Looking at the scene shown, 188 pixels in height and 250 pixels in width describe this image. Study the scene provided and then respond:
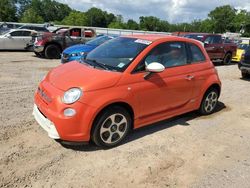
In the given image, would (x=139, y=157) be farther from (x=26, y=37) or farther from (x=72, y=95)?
(x=26, y=37)

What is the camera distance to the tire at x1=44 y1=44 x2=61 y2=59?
14195 mm

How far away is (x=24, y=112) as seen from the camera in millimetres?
5707

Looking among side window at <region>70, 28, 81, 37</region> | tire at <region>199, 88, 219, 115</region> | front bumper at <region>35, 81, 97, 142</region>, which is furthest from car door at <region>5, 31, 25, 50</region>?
front bumper at <region>35, 81, 97, 142</region>

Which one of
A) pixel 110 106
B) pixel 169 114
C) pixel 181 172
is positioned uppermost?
pixel 110 106

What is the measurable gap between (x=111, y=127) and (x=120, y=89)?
59 centimetres

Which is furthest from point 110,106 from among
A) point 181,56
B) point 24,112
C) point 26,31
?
point 26,31

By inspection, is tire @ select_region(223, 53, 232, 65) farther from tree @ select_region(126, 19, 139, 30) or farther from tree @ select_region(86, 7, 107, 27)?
tree @ select_region(86, 7, 107, 27)

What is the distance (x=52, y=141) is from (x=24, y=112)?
5.04 ft

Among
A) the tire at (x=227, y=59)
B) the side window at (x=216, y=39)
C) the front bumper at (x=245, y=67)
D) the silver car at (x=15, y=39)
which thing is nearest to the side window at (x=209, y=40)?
the side window at (x=216, y=39)

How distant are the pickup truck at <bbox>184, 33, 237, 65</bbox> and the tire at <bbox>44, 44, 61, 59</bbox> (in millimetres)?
6777

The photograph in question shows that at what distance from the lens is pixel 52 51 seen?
1438cm

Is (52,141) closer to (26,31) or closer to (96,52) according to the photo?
(96,52)

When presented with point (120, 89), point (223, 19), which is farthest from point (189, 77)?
point (223, 19)

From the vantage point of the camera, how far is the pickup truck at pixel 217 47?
14.6m
